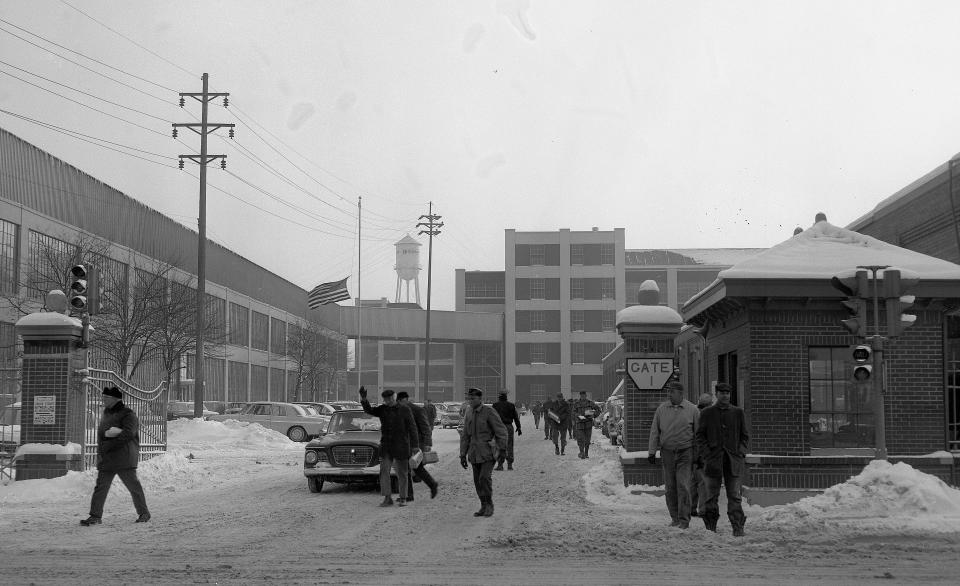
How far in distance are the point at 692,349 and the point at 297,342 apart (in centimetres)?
4555

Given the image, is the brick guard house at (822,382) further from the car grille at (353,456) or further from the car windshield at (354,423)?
the car windshield at (354,423)

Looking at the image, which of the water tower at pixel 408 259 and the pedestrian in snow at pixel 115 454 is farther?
the water tower at pixel 408 259

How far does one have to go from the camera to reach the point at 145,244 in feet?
175

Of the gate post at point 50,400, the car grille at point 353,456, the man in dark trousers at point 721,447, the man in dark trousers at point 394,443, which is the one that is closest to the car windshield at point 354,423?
the car grille at point 353,456

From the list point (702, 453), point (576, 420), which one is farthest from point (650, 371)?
point (576, 420)

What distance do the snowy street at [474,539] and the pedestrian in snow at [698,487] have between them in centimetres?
25

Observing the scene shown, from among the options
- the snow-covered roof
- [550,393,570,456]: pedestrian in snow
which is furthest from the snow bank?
[550,393,570,456]: pedestrian in snow

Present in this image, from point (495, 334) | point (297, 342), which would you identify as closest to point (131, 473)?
point (297, 342)

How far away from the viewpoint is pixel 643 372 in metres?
16.8

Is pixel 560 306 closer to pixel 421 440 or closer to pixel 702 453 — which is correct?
pixel 421 440

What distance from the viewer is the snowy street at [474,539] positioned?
927 cm

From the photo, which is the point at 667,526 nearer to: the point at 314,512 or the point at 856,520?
the point at 856,520

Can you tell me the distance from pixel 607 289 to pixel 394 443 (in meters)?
82.4

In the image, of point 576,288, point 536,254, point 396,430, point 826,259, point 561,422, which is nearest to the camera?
point 826,259
